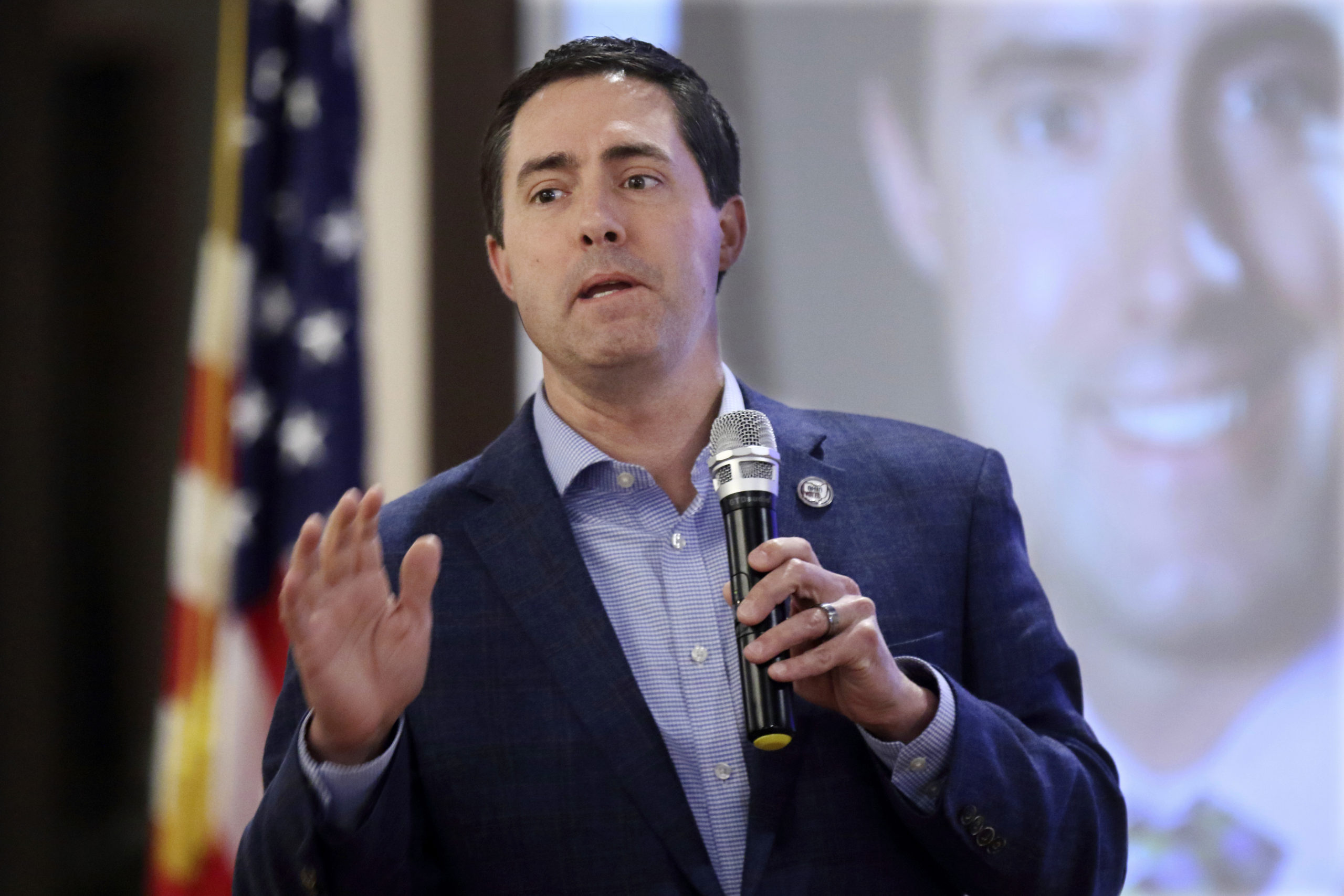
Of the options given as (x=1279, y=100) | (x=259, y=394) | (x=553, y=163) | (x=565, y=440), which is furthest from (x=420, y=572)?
(x=1279, y=100)

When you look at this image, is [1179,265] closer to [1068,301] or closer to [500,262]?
[1068,301]

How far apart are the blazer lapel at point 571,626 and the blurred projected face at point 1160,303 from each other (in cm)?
200

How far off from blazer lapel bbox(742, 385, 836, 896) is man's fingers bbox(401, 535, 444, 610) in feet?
1.53

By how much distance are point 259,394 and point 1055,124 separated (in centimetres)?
235

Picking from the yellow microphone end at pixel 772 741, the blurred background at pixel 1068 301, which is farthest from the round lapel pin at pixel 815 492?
the blurred background at pixel 1068 301

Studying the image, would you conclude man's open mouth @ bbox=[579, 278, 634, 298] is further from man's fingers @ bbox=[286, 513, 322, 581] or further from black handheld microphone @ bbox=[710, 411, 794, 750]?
man's fingers @ bbox=[286, 513, 322, 581]

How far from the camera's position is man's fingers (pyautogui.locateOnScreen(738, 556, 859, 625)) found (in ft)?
4.22

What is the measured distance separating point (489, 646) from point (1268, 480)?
8.36 feet

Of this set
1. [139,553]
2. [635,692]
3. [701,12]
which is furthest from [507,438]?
[139,553]

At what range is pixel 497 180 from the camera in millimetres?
1969

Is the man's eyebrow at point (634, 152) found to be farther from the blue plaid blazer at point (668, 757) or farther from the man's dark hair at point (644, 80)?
the blue plaid blazer at point (668, 757)

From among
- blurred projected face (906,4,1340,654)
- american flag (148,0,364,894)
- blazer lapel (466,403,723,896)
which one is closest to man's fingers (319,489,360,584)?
blazer lapel (466,403,723,896)

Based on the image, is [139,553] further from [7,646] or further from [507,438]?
[507,438]

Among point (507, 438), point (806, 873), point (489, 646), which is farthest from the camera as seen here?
point (507, 438)
